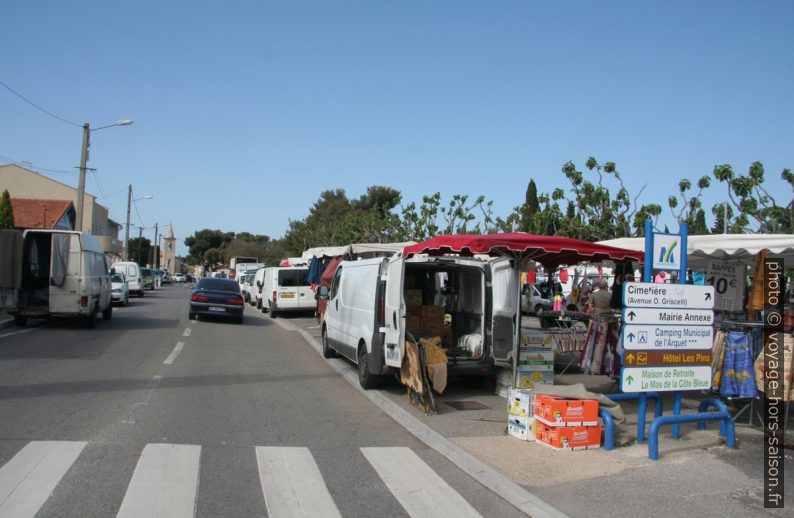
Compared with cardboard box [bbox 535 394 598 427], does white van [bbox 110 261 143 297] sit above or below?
above

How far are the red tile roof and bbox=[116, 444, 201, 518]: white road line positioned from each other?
143ft

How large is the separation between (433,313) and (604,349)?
2.94 m

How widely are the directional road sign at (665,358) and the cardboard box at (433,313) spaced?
4.67 m

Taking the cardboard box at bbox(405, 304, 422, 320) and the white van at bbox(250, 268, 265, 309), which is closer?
the cardboard box at bbox(405, 304, 422, 320)

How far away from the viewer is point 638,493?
5.37 m

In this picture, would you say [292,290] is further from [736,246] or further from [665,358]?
[665,358]

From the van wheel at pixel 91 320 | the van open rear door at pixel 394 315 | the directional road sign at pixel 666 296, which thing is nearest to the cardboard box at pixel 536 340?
the van open rear door at pixel 394 315

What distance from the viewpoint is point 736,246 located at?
8.81 meters

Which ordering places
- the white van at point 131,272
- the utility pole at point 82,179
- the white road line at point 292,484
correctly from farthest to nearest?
the white van at point 131,272
the utility pole at point 82,179
the white road line at point 292,484

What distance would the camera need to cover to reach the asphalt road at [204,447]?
16.3 ft

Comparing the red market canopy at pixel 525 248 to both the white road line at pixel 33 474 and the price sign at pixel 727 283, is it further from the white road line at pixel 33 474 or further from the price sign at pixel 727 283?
the white road line at pixel 33 474

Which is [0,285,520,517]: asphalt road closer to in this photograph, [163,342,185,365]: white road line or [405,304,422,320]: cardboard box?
[163,342,185,365]: white road line

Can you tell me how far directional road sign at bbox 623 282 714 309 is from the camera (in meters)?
6.58

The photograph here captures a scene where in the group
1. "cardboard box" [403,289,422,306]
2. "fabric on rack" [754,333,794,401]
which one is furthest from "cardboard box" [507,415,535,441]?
"cardboard box" [403,289,422,306]
